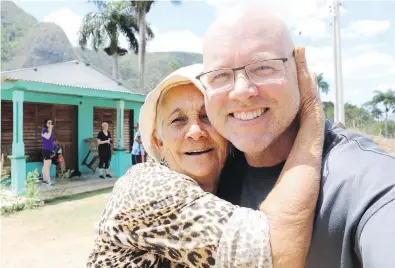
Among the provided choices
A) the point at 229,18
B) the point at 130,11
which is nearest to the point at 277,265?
the point at 229,18

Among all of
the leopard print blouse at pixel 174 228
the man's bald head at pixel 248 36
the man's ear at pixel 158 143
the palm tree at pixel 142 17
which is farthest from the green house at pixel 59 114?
the palm tree at pixel 142 17

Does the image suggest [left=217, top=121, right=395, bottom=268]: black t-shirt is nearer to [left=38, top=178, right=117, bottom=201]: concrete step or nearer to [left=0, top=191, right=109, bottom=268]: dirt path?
[left=0, top=191, right=109, bottom=268]: dirt path

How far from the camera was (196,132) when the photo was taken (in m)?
1.75

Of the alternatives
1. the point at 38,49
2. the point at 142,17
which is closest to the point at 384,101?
the point at 142,17

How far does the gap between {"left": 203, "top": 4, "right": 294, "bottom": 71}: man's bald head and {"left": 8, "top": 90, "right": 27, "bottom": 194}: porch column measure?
8747 millimetres

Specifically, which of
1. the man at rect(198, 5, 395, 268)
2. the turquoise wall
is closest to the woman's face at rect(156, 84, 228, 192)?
the man at rect(198, 5, 395, 268)

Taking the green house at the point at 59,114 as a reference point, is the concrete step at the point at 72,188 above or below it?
below

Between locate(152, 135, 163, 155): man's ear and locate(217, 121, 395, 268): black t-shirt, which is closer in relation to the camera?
locate(217, 121, 395, 268): black t-shirt

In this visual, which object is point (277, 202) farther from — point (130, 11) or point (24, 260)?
point (130, 11)

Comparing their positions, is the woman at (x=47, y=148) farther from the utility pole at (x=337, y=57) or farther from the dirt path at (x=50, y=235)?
the utility pole at (x=337, y=57)

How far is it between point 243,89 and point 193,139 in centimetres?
50

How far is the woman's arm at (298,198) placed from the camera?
1169 mm

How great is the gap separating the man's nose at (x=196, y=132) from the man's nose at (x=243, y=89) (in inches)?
16.4

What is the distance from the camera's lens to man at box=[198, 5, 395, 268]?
1048 mm
